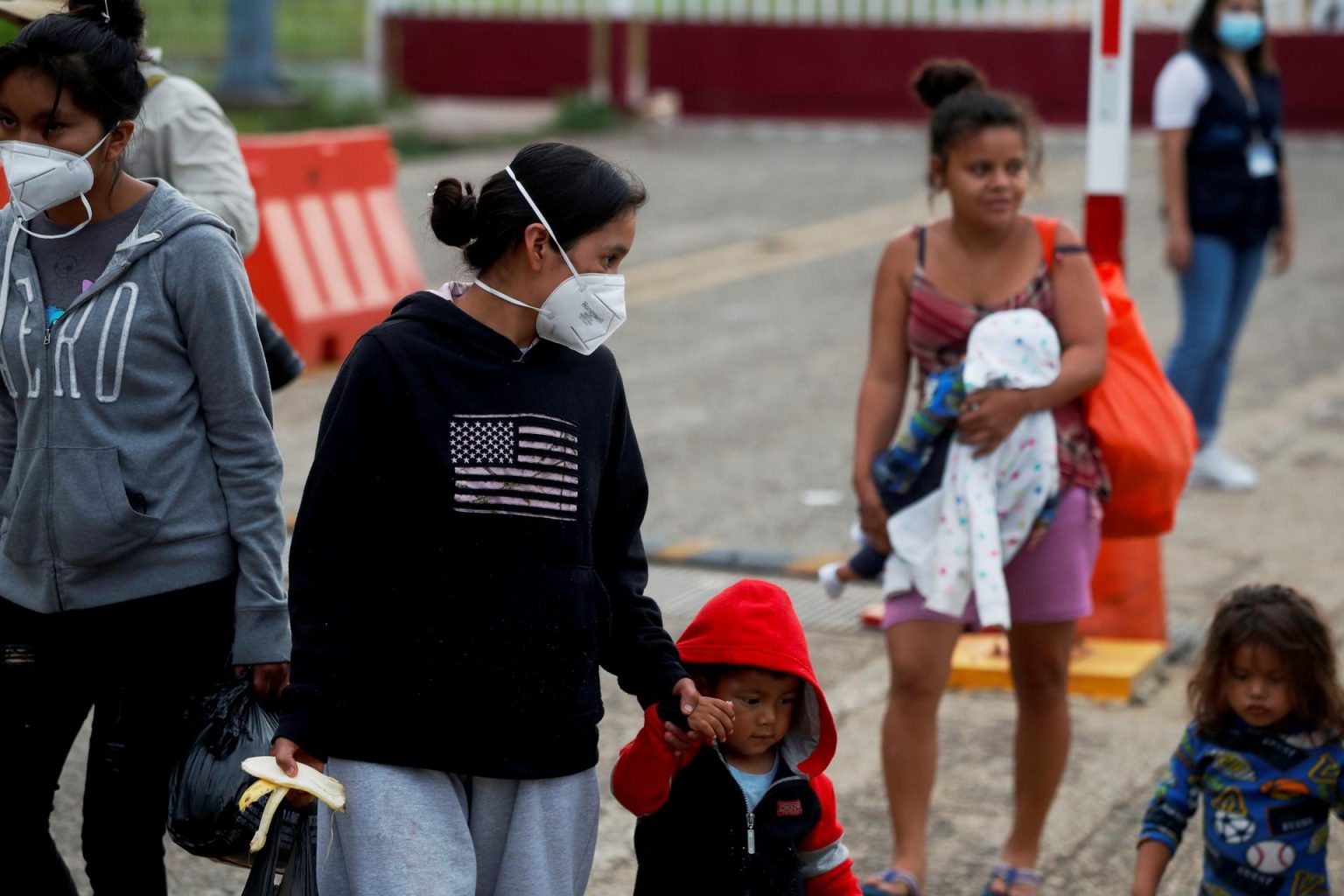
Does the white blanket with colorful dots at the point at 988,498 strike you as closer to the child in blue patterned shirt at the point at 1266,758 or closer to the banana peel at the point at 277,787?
the child in blue patterned shirt at the point at 1266,758

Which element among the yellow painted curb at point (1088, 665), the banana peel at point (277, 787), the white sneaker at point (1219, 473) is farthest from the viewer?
the white sneaker at point (1219, 473)

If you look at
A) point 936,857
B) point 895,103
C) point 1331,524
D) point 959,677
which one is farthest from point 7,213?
point 895,103

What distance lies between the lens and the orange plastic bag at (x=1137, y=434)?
423 centimetres

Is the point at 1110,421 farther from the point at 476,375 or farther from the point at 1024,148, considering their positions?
the point at 476,375

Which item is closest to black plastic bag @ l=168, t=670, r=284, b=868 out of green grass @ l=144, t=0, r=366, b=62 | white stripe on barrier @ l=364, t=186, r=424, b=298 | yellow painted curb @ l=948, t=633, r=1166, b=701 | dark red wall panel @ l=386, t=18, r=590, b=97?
yellow painted curb @ l=948, t=633, r=1166, b=701

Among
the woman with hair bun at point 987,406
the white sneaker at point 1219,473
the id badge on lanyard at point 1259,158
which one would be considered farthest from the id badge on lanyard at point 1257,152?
the woman with hair bun at point 987,406

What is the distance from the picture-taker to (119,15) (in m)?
3.24

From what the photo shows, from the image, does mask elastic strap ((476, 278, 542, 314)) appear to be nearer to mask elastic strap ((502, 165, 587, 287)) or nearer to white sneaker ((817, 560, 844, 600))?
mask elastic strap ((502, 165, 587, 287))

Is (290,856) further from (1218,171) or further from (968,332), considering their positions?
(1218,171)

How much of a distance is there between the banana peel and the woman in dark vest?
5737 mm

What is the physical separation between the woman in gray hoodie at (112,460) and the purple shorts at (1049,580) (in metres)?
1.49

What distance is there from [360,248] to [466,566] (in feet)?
26.3

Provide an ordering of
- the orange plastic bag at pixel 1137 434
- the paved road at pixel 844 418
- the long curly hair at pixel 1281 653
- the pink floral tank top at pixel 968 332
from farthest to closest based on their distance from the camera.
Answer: the paved road at pixel 844 418 < the orange plastic bag at pixel 1137 434 < the pink floral tank top at pixel 968 332 < the long curly hair at pixel 1281 653

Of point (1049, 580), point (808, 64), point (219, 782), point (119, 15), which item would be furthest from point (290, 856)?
point (808, 64)
